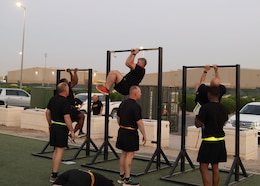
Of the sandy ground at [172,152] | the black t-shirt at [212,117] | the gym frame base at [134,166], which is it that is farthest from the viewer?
the sandy ground at [172,152]

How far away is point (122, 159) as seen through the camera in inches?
247

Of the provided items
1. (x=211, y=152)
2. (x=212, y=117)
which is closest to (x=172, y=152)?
(x=211, y=152)

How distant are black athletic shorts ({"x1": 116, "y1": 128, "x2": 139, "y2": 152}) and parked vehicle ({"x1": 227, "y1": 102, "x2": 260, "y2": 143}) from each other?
7416 millimetres

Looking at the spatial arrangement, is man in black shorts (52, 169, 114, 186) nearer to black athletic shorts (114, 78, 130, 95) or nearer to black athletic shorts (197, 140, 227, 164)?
black athletic shorts (197, 140, 227, 164)

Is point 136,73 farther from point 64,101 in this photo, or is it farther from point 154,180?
point 154,180

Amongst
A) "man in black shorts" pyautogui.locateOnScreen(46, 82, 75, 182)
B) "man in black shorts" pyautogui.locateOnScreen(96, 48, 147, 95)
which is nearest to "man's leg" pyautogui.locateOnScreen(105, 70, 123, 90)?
"man in black shorts" pyautogui.locateOnScreen(96, 48, 147, 95)

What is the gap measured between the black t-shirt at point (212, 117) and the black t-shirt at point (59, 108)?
234cm

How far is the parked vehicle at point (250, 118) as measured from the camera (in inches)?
499

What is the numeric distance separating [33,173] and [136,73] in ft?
8.98

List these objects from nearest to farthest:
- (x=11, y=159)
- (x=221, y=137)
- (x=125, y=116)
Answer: (x=221, y=137), (x=125, y=116), (x=11, y=159)

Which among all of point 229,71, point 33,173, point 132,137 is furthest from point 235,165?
point 229,71

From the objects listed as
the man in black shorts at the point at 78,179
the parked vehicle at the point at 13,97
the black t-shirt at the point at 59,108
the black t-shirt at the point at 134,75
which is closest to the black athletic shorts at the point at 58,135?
the black t-shirt at the point at 59,108

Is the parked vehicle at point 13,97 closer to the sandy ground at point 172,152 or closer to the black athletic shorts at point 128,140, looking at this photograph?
the sandy ground at point 172,152

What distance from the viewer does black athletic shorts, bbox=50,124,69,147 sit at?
6.33 metres
